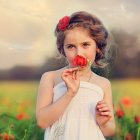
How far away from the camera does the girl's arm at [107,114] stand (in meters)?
2.18

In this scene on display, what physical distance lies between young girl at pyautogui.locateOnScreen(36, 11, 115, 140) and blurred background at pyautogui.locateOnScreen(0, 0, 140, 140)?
5 cm

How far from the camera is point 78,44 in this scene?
7.47 ft

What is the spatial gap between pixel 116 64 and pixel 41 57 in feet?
1.00

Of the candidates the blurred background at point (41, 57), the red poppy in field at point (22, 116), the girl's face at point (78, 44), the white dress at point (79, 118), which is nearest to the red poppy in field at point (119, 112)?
the blurred background at point (41, 57)

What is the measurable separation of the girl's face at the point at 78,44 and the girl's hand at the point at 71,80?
0.08 meters

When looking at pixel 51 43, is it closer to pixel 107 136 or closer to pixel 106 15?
pixel 106 15

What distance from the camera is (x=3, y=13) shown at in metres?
2.40

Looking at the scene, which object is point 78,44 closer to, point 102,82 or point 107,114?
point 102,82

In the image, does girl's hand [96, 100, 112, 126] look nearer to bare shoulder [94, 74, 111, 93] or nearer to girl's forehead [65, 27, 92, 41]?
bare shoulder [94, 74, 111, 93]

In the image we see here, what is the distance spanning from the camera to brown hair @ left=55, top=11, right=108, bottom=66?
90.8 inches

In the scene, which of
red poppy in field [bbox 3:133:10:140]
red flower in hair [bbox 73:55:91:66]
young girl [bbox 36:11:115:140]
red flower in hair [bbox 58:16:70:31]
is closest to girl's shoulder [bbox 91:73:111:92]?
young girl [bbox 36:11:115:140]

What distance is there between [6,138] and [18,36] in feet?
1.35

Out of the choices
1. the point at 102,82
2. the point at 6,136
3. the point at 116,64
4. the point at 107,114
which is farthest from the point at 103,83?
the point at 6,136

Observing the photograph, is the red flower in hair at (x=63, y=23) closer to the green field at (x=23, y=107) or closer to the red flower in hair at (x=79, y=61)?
the red flower in hair at (x=79, y=61)
